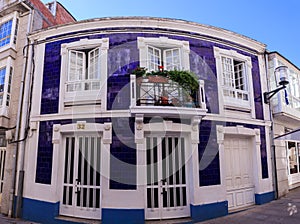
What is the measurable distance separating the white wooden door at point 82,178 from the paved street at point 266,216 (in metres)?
1.56

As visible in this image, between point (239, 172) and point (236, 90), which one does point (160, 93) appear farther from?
point (239, 172)

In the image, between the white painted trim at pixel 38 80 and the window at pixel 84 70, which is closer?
the window at pixel 84 70

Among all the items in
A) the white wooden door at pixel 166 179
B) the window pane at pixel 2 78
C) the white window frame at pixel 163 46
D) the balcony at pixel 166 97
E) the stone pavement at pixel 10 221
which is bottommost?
the stone pavement at pixel 10 221

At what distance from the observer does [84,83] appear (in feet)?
21.6

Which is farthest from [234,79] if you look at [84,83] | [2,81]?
[2,81]

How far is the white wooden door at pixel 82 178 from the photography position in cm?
584

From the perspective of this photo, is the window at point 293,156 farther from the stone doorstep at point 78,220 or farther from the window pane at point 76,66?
the window pane at point 76,66

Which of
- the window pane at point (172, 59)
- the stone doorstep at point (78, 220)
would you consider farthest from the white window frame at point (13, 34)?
the stone doorstep at point (78, 220)

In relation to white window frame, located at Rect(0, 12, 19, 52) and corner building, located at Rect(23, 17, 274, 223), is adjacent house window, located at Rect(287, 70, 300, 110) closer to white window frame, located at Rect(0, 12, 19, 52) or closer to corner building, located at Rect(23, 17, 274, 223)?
corner building, located at Rect(23, 17, 274, 223)

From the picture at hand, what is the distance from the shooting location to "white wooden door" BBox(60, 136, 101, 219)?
5.84 meters

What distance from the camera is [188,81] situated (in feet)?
19.8

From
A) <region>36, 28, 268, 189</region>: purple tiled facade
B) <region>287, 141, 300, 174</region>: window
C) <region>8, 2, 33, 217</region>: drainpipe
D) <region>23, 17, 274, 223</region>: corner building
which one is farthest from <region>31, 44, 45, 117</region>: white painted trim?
<region>287, 141, 300, 174</region>: window

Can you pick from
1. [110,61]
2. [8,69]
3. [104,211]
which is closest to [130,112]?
[110,61]

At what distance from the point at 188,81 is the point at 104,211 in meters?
4.49
